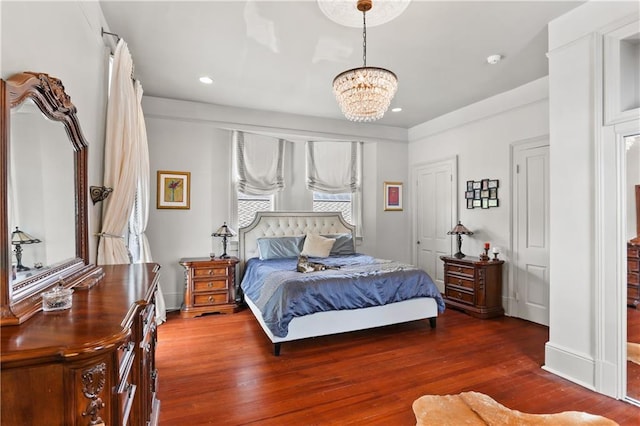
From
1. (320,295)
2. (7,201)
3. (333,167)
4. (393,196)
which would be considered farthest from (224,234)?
(7,201)

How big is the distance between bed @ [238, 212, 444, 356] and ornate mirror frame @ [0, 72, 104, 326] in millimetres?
1714

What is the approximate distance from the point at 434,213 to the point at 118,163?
4626 mm

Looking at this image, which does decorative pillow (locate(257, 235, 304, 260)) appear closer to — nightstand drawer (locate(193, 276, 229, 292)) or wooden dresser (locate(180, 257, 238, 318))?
wooden dresser (locate(180, 257, 238, 318))

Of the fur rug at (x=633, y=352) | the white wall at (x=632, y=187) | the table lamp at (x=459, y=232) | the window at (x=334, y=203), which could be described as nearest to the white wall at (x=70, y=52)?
the window at (x=334, y=203)

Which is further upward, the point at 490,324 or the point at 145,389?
the point at 145,389

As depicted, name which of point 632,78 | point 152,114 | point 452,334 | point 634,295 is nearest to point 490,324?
point 452,334

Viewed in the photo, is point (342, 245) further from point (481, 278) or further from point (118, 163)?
point (118, 163)

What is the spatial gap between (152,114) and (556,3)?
4.63 meters

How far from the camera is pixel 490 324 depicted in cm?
397

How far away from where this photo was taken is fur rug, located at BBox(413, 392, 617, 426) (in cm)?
205

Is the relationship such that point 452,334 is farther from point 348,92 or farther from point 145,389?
point 145,389

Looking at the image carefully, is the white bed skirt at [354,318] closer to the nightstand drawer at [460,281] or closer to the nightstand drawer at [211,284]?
the nightstand drawer at [211,284]

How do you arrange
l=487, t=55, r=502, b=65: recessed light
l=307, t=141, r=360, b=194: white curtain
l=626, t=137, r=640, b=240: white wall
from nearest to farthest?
l=626, t=137, r=640, b=240: white wall < l=487, t=55, r=502, b=65: recessed light < l=307, t=141, r=360, b=194: white curtain

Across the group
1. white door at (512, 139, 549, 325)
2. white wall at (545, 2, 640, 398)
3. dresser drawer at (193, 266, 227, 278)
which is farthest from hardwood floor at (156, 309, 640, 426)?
dresser drawer at (193, 266, 227, 278)
